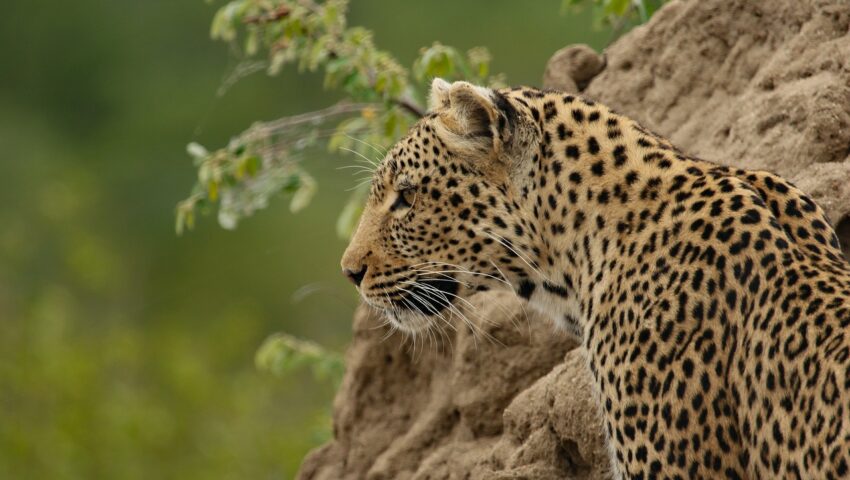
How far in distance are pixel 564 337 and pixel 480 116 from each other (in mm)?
2102

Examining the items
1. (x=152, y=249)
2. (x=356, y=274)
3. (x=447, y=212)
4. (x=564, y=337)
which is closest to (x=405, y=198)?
(x=447, y=212)

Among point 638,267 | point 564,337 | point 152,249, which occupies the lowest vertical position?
point 638,267

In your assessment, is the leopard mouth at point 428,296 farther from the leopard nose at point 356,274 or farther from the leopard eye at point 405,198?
the leopard eye at point 405,198

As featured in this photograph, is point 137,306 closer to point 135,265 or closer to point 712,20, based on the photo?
point 135,265

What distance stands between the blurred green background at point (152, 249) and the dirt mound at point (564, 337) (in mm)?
1343

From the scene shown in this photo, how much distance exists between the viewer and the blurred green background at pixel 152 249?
2406 cm

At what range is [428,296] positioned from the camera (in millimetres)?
6809

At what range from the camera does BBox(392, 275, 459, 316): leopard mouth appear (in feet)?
22.1

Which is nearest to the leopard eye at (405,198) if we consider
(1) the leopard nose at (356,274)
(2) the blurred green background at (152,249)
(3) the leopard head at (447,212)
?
(3) the leopard head at (447,212)

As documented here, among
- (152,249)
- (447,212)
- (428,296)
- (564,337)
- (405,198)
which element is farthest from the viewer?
(152,249)

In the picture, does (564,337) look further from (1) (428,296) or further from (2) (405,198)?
(2) (405,198)

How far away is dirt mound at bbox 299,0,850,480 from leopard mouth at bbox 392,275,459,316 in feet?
2.44

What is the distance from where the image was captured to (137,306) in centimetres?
3009

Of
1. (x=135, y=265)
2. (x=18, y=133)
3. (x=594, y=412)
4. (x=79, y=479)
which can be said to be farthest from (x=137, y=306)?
(x=594, y=412)
